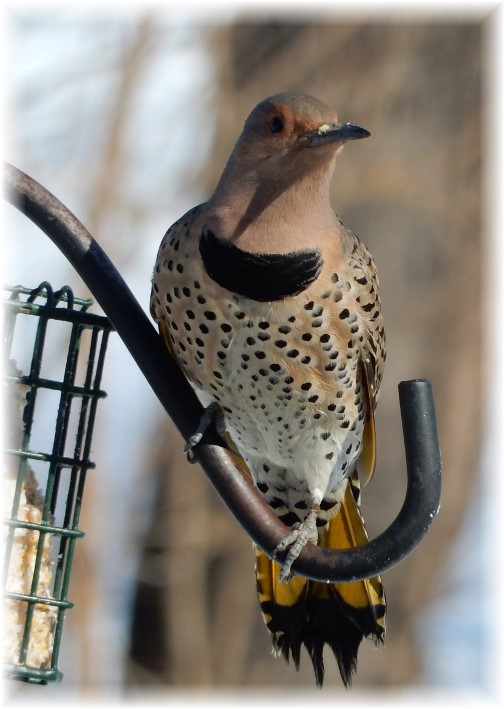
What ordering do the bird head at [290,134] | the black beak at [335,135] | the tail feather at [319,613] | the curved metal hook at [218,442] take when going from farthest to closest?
1. the tail feather at [319,613]
2. the bird head at [290,134]
3. the black beak at [335,135]
4. the curved metal hook at [218,442]

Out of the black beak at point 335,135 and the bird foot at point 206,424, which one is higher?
the black beak at point 335,135

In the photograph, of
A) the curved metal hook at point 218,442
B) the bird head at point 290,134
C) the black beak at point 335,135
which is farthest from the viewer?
the bird head at point 290,134

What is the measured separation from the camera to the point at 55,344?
5.07 m

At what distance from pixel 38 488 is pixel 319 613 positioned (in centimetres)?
100

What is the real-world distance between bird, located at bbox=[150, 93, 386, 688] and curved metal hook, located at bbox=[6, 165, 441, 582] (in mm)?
89

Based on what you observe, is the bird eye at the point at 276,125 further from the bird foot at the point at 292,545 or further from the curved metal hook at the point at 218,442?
the bird foot at the point at 292,545

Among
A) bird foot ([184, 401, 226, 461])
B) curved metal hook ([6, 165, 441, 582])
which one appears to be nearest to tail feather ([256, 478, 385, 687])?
bird foot ([184, 401, 226, 461])

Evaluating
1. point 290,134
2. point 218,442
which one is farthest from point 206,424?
point 290,134

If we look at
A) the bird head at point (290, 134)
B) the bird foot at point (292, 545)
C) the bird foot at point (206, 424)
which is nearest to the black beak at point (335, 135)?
the bird head at point (290, 134)

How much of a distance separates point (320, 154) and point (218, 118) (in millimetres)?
3886

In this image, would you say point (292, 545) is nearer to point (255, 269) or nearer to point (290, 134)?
point (255, 269)

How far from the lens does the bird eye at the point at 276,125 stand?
113 inches

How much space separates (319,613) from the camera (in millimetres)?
3412

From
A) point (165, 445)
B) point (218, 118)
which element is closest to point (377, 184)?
point (218, 118)
